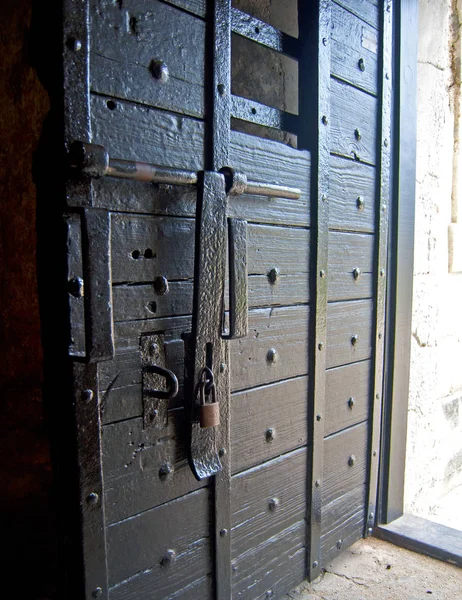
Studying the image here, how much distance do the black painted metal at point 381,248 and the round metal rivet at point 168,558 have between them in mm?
1034

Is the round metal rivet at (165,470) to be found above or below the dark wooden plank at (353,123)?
below

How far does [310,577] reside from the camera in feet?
5.74

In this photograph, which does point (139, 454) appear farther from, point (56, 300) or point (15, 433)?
point (15, 433)

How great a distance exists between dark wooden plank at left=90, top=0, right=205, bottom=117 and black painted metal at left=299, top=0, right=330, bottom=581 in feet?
1.59

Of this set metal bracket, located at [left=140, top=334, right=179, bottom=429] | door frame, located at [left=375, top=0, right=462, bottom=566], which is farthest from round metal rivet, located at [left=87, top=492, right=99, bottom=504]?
door frame, located at [left=375, top=0, right=462, bottom=566]

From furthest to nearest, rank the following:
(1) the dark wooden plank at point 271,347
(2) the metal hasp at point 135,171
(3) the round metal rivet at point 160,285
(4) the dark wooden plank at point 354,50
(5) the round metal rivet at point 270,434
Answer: (4) the dark wooden plank at point 354,50 → (5) the round metal rivet at point 270,434 → (1) the dark wooden plank at point 271,347 → (3) the round metal rivet at point 160,285 → (2) the metal hasp at point 135,171

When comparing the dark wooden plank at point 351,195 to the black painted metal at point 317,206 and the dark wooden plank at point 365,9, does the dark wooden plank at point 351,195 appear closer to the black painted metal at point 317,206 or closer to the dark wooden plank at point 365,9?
the black painted metal at point 317,206

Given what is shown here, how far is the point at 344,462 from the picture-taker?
191 cm

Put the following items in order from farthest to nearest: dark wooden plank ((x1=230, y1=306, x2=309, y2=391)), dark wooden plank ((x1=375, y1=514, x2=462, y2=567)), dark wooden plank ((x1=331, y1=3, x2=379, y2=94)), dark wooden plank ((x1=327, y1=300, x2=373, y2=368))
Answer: dark wooden plank ((x1=375, y1=514, x2=462, y2=567)), dark wooden plank ((x1=327, y1=300, x2=373, y2=368)), dark wooden plank ((x1=331, y1=3, x2=379, y2=94)), dark wooden plank ((x1=230, y1=306, x2=309, y2=391))

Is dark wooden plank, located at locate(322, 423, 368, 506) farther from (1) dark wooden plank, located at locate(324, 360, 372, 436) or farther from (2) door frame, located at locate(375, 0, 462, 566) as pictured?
(2) door frame, located at locate(375, 0, 462, 566)

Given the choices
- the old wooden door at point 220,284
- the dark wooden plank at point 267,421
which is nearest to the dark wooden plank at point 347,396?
the old wooden door at point 220,284

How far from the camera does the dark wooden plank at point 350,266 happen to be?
1.76 m

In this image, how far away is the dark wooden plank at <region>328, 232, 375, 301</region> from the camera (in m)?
1.76

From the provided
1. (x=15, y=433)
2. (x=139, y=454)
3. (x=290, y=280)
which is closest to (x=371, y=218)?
(x=290, y=280)
